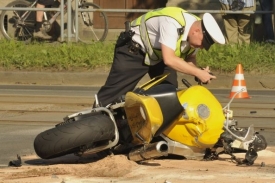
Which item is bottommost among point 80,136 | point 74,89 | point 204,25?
point 74,89

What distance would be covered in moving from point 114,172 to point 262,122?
408cm

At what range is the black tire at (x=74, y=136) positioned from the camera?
7434 mm

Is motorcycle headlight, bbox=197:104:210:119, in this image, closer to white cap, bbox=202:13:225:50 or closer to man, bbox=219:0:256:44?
white cap, bbox=202:13:225:50

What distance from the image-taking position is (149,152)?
7.41 meters

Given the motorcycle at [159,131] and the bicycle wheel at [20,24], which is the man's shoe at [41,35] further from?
the motorcycle at [159,131]

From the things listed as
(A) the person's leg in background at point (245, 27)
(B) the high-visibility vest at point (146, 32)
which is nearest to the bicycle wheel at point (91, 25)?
(A) the person's leg in background at point (245, 27)

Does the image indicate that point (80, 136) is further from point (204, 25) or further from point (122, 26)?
point (122, 26)

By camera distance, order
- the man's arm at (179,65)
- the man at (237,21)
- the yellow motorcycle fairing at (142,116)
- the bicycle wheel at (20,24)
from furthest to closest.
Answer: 1. the bicycle wheel at (20,24)
2. the man at (237,21)
3. the man's arm at (179,65)
4. the yellow motorcycle fairing at (142,116)

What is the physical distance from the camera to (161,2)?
21797 mm

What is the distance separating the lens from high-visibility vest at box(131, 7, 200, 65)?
795cm

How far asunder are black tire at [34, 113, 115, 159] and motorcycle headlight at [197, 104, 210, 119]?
0.74 m

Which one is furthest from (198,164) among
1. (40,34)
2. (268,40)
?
(40,34)

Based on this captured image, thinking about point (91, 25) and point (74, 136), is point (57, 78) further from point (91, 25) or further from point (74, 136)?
point (74, 136)

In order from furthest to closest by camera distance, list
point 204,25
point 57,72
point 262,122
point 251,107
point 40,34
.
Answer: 1. point 40,34
2. point 57,72
3. point 251,107
4. point 262,122
5. point 204,25
